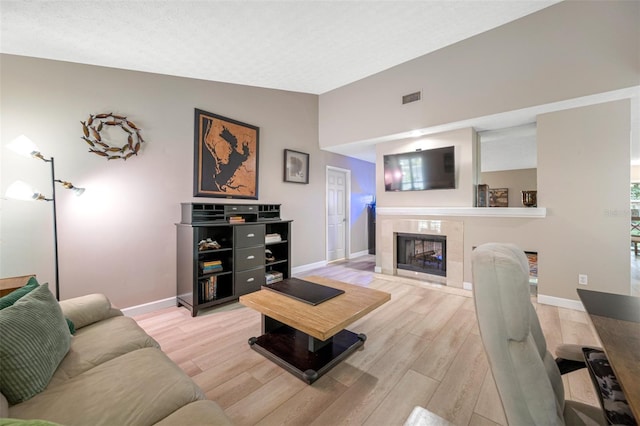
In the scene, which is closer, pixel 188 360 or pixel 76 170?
pixel 188 360

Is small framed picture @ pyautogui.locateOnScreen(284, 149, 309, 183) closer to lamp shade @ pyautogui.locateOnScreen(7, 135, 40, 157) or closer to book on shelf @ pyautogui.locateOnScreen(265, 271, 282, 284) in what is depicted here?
book on shelf @ pyautogui.locateOnScreen(265, 271, 282, 284)

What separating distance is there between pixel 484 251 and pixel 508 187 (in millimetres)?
3724

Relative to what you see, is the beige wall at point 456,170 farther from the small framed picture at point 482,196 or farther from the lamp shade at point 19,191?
the lamp shade at point 19,191

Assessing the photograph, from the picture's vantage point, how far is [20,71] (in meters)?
2.19

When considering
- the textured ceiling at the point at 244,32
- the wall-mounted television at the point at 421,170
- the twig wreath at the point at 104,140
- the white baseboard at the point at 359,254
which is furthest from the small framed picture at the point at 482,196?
the twig wreath at the point at 104,140

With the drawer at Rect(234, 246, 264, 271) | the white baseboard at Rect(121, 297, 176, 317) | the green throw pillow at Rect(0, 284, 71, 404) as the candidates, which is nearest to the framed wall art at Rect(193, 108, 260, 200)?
the drawer at Rect(234, 246, 264, 271)

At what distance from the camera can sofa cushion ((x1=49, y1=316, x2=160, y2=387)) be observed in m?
1.22

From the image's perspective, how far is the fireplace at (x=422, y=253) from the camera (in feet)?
13.1

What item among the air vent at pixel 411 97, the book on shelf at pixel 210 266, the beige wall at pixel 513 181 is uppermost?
the air vent at pixel 411 97

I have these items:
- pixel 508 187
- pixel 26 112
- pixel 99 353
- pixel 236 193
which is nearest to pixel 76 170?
pixel 26 112

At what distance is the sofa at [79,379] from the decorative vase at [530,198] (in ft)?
13.4

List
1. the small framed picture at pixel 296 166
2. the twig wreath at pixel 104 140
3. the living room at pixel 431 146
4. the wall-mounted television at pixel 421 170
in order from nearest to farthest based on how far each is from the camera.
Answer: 1. the living room at pixel 431 146
2. the twig wreath at pixel 104 140
3. the wall-mounted television at pixel 421 170
4. the small framed picture at pixel 296 166

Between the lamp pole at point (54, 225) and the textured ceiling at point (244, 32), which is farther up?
the textured ceiling at point (244, 32)

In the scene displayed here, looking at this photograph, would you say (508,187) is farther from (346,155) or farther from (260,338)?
(260,338)
